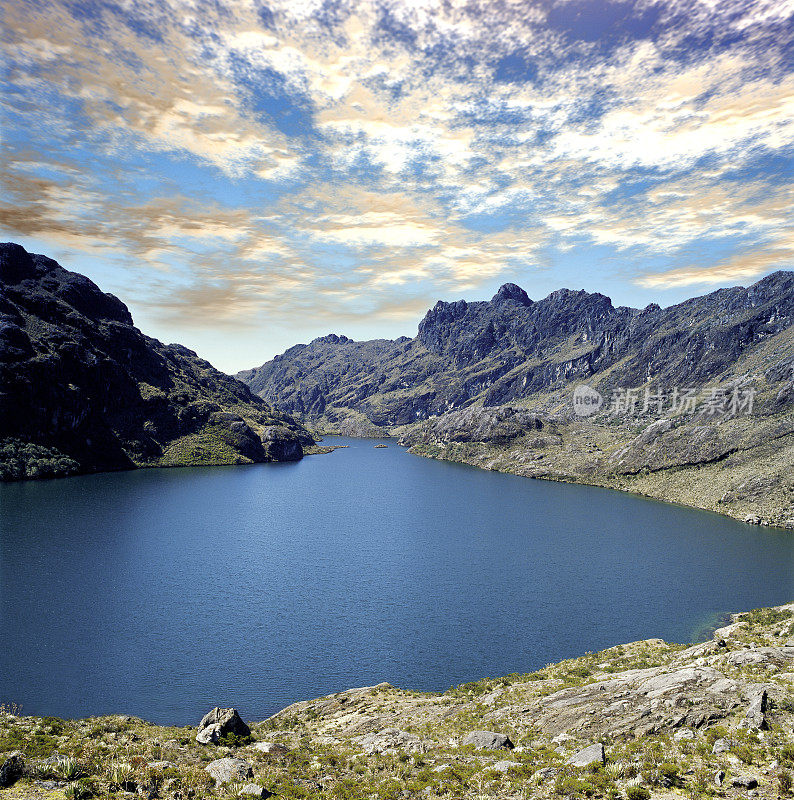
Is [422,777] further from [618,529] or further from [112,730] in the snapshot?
[618,529]

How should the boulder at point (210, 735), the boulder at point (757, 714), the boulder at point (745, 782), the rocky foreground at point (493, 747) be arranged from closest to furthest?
the boulder at point (745, 782), the rocky foreground at point (493, 747), the boulder at point (757, 714), the boulder at point (210, 735)

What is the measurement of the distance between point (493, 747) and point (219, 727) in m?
22.5

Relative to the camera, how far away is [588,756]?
32.0m

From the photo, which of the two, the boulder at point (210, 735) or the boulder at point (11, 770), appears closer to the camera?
the boulder at point (11, 770)

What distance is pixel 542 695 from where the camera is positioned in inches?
1871

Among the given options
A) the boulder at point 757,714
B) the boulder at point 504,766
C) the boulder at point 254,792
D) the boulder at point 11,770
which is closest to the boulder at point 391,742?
the boulder at point 504,766

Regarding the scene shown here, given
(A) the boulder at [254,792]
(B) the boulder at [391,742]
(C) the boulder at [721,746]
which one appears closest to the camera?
(C) the boulder at [721,746]

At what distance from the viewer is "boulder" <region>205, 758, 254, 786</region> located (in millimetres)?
33031

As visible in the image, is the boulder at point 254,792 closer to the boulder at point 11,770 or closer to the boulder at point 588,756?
the boulder at point 11,770

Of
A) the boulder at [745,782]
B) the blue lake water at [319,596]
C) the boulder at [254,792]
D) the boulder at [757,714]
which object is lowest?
the blue lake water at [319,596]

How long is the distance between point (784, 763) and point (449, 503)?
173 meters

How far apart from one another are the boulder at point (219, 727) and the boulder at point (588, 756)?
27.1m

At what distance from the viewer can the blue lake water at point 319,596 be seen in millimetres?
66188

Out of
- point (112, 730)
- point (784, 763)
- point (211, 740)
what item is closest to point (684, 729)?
point (784, 763)
